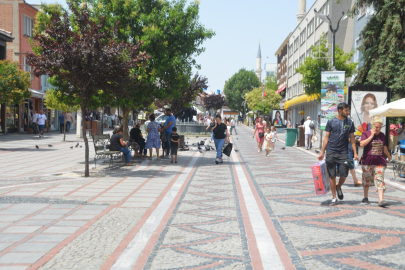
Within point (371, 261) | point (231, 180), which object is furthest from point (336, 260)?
point (231, 180)

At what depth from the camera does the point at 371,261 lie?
16.0ft

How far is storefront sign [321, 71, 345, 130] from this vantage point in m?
19.6

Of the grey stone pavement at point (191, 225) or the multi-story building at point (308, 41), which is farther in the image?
the multi-story building at point (308, 41)

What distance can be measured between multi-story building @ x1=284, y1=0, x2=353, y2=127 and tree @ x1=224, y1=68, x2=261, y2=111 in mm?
29099

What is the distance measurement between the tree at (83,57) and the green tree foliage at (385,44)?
11991mm

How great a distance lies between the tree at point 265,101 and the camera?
77188 millimetres

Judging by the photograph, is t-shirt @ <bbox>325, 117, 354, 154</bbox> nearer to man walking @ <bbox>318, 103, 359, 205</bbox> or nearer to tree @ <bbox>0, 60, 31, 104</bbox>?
man walking @ <bbox>318, 103, 359, 205</bbox>

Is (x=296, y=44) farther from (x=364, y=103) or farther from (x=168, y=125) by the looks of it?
(x=168, y=125)

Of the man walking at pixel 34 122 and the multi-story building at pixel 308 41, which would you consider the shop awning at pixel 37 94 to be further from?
the multi-story building at pixel 308 41

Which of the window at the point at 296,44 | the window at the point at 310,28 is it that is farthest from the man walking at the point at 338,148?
the window at the point at 296,44

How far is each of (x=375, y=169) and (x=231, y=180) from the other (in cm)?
411

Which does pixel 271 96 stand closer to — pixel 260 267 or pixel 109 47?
pixel 109 47

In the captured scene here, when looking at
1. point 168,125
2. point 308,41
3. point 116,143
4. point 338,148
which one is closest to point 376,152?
point 338,148

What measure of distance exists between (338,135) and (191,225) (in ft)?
11.0
